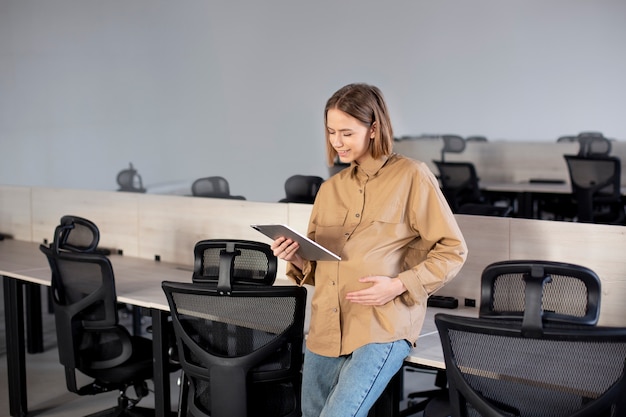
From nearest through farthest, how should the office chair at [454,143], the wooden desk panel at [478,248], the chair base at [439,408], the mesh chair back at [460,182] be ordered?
the chair base at [439,408] < the wooden desk panel at [478,248] < the mesh chair back at [460,182] < the office chair at [454,143]

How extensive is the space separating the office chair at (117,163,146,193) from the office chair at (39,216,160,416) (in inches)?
170

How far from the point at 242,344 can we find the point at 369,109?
3.19ft

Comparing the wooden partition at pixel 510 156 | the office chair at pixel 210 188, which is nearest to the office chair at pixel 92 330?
the office chair at pixel 210 188

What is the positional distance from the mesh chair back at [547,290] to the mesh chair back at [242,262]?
2.63 ft

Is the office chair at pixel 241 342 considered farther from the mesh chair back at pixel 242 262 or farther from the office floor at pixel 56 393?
the office floor at pixel 56 393

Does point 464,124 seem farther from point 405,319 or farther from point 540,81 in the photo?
point 405,319

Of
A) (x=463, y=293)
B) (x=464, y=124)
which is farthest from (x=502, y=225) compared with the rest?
(x=464, y=124)

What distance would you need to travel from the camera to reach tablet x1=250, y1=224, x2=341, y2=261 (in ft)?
7.49

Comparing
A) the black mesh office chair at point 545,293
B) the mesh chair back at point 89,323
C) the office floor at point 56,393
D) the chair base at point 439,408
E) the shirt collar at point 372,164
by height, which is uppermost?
the shirt collar at point 372,164

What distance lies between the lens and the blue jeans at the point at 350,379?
2.24 m

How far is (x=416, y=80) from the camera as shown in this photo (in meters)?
8.84

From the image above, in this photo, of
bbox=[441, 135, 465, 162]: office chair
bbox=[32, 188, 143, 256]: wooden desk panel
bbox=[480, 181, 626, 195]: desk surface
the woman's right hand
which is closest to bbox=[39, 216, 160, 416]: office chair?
bbox=[32, 188, 143, 256]: wooden desk panel

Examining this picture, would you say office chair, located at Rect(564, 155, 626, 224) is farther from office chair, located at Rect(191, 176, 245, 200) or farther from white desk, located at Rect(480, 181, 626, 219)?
office chair, located at Rect(191, 176, 245, 200)

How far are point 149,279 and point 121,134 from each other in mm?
4155
